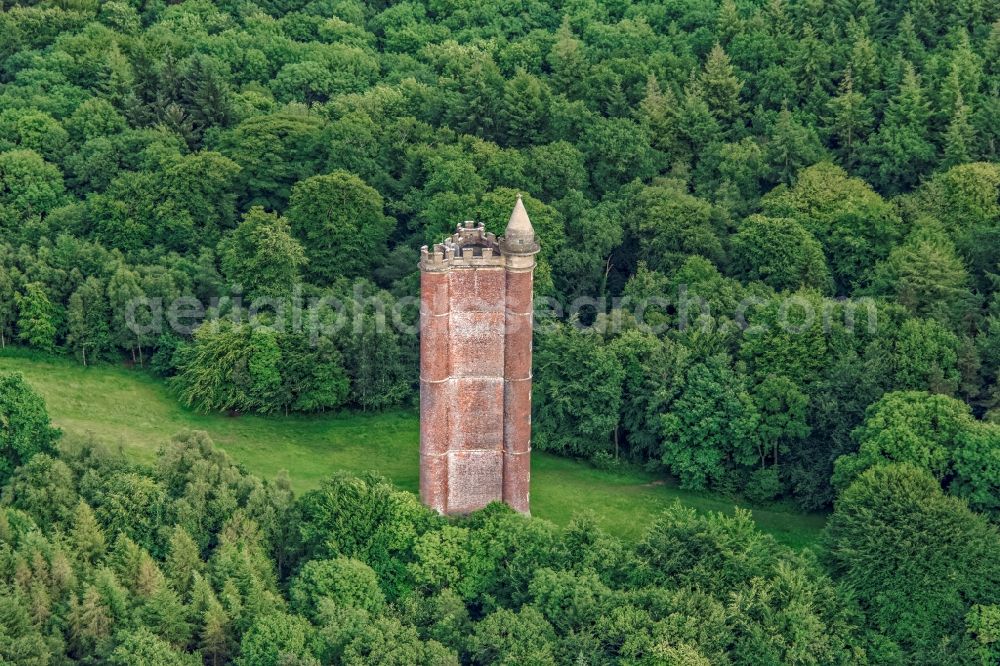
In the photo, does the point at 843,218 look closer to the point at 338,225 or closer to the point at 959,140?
the point at 959,140

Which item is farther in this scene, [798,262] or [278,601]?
[798,262]

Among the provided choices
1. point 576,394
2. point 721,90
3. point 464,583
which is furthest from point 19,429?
point 721,90

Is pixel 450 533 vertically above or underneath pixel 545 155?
underneath

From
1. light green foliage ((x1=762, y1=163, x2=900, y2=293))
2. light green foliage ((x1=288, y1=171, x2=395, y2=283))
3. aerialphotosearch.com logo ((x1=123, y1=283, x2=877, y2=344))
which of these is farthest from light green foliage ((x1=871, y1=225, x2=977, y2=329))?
light green foliage ((x1=288, y1=171, x2=395, y2=283))

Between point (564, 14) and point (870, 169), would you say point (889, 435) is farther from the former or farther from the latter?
point (564, 14)

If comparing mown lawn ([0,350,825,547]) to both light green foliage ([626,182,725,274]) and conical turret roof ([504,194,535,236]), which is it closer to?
light green foliage ([626,182,725,274])

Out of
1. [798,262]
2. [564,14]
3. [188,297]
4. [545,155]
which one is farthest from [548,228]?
[564,14]
